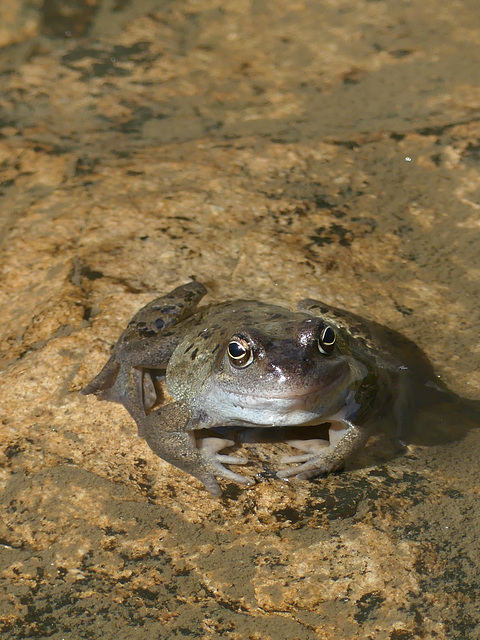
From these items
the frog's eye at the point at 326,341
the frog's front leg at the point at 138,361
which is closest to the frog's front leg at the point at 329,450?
the frog's eye at the point at 326,341

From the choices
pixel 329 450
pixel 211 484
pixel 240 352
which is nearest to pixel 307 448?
pixel 329 450

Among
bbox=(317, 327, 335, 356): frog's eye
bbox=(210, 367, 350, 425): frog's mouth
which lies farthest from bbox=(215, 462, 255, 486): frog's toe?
bbox=(317, 327, 335, 356): frog's eye

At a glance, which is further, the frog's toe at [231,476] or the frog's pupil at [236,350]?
the frog's toe at [231,476]

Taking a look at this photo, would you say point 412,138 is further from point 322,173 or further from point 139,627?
point 139,627

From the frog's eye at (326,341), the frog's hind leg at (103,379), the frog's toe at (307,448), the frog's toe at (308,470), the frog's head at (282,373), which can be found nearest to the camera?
the frog's head at (282,373)

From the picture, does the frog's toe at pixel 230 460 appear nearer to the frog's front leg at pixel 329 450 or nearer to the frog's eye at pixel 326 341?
the frog's front leg at pixel 329 450

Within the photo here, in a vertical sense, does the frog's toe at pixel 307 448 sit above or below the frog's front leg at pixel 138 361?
below

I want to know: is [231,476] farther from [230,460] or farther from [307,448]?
[307,448]

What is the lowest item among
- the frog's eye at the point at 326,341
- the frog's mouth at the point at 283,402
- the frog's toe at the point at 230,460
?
the frog's toe at the point at 230,460
